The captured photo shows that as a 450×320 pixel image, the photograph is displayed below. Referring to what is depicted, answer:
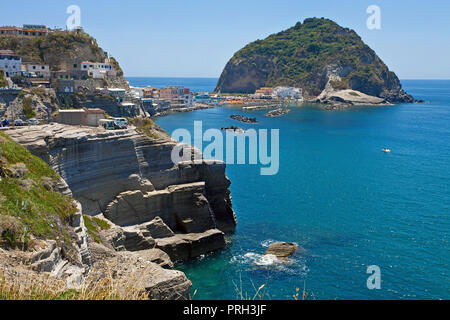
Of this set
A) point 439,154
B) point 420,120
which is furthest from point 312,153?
point 420,120

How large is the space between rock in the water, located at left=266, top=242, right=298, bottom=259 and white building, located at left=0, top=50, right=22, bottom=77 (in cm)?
3782

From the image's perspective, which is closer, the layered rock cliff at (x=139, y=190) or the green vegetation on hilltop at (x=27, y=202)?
the green vegetation on hilltop at (x=27, y=202)

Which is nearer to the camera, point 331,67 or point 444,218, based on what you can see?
point 444,218

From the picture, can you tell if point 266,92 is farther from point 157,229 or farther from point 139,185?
point 157,229

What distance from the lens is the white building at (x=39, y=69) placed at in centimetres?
5559

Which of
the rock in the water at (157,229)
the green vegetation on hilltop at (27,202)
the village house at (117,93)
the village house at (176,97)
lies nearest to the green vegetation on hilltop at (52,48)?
the village house at (117,93)

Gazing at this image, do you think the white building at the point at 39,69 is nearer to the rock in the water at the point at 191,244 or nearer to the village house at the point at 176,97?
the rock in the water at the point at 191,244

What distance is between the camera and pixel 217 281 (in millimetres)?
27875

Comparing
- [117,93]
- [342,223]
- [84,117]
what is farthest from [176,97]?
[342,223]

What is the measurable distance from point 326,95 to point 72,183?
154m

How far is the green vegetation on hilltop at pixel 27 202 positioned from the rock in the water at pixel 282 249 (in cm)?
1521

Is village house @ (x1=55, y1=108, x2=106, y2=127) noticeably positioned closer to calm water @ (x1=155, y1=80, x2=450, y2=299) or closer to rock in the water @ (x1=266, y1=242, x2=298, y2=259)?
calm water @ (x1=155, y1=80, x2=450, y2=299)

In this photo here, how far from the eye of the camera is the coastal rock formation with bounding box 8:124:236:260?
91.8 feet
